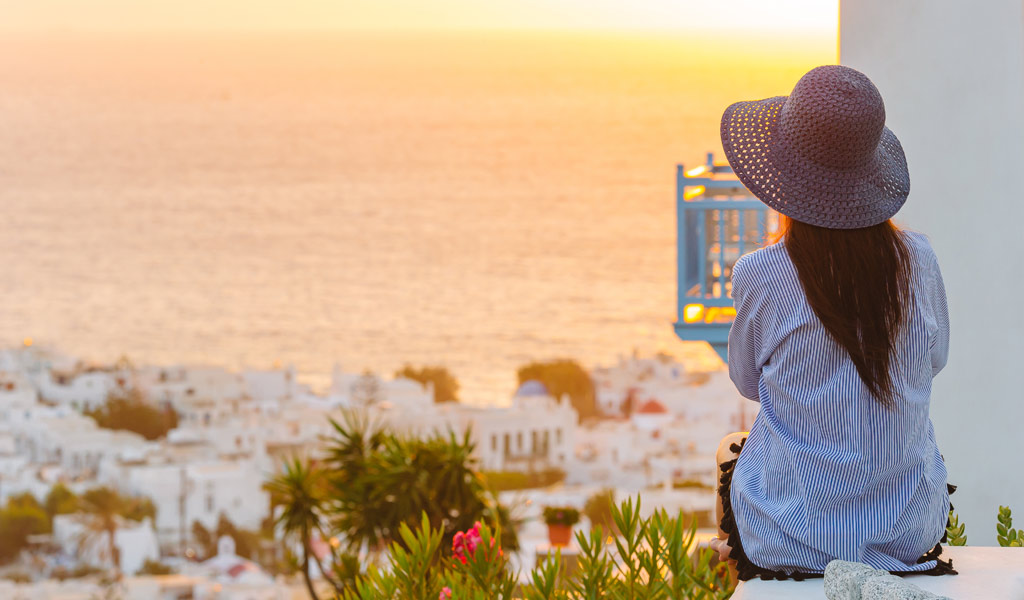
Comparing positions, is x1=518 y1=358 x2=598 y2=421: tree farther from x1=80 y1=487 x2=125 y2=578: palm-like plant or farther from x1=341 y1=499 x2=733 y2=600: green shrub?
x1=341 y1=499 x2=733 y2=600: green shrub

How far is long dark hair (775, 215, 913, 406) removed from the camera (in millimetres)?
1483

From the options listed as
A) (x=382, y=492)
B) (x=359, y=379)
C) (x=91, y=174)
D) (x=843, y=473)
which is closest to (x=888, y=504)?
(x=843, y=473)

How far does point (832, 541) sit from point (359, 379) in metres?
22.8

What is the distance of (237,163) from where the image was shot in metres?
27.9

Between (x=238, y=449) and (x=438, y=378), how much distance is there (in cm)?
439

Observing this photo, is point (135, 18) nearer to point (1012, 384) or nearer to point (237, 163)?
point (237, 163)

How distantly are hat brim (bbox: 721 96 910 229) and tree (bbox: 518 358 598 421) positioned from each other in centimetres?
2068

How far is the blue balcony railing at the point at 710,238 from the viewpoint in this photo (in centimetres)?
473

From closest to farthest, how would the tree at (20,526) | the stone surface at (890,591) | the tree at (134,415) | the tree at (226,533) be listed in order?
the stone surface at (890,591)
the tree at (226,533)
the tree at (20,526)
the tree at (134,415)

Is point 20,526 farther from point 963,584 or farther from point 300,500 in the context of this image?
point 963,584

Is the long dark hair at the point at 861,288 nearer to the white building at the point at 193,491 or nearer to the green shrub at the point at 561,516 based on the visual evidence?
the green shrub at the point at 561,516

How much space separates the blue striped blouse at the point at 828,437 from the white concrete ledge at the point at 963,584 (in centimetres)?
3

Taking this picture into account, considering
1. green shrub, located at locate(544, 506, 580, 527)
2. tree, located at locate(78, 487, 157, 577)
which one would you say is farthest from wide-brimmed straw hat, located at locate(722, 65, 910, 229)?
tree, located at locate(78, 487, 157, 577)

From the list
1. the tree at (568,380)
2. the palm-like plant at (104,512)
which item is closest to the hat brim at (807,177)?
the tree at (568,380)
